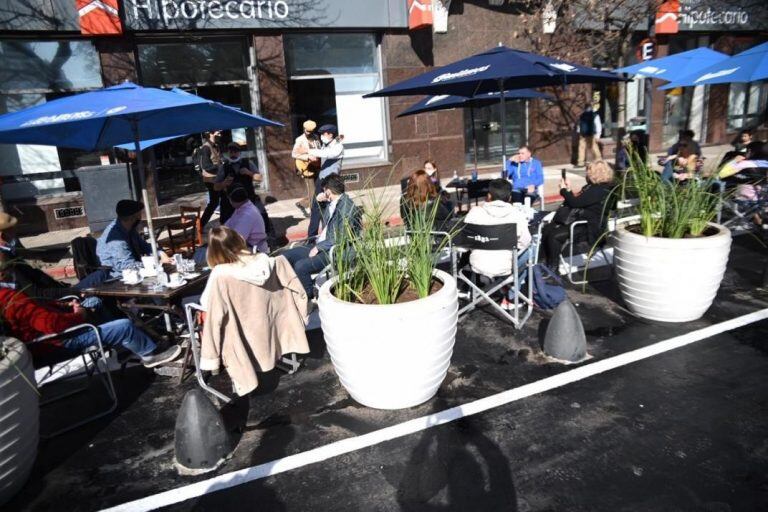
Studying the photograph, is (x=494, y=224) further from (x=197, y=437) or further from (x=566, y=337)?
(x=197, y=437)

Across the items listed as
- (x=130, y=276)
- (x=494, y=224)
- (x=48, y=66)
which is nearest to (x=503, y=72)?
(x=494, y=224)

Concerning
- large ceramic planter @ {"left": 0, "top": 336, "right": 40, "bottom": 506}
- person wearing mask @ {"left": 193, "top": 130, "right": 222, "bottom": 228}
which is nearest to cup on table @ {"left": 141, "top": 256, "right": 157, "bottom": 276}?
large ceramic planter @ {"left": 0, "top": 336, "right": 40, "bottom": 506}

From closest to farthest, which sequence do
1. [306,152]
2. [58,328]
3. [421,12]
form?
1. [58,328]
2. [306,152]
3. [421,12]

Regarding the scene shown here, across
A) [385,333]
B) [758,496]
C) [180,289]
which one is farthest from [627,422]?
[180,289]

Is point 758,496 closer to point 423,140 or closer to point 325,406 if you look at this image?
point 325,406

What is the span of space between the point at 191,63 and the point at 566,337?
1055cm

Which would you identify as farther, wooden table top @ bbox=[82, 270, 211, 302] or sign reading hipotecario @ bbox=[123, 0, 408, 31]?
sign reading hipotecario @ bbox=[123, 0, 408, 31]

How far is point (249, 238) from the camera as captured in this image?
5.61 meters

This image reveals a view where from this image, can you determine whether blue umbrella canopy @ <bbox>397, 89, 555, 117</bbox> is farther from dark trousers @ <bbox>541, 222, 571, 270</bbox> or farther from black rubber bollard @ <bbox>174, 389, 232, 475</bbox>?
black rubber bollard @ <bbox>174, 389, 232, 475</bbox>

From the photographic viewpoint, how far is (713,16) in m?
18.1

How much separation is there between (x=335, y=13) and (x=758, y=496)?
1209 cm

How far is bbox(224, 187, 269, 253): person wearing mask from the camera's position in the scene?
5578mm

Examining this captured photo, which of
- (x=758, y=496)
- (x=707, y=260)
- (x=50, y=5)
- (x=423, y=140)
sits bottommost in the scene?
(x=758, y=496)

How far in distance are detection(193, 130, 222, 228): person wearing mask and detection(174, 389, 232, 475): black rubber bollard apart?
5.90m
